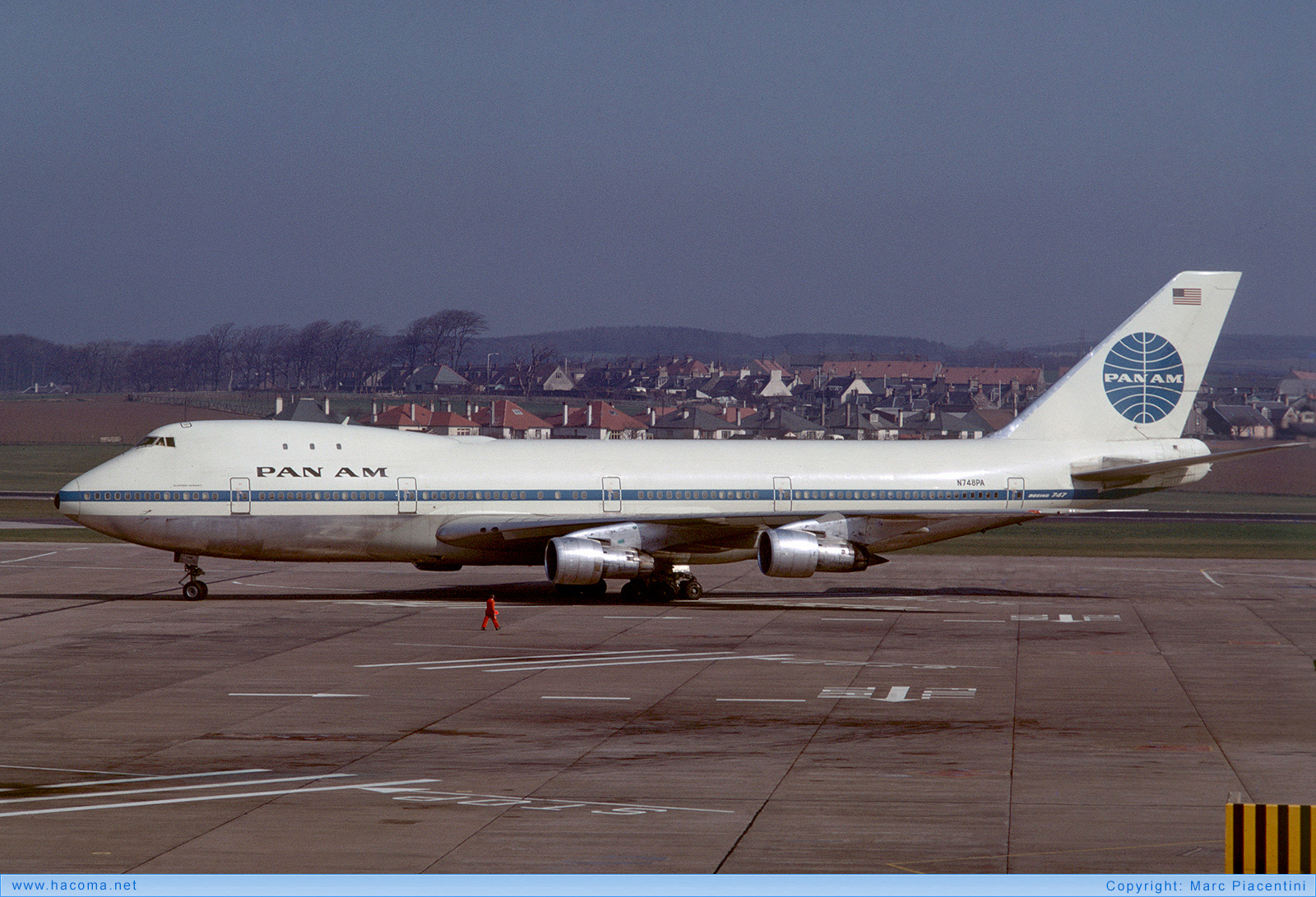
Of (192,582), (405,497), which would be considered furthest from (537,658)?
(192,582)

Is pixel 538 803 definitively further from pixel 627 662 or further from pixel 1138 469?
pixel 1138 469

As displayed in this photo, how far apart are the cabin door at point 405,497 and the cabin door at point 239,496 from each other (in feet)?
14.2

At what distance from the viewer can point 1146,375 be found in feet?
159

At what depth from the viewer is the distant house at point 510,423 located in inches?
5037

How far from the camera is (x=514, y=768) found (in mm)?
Result: 21359

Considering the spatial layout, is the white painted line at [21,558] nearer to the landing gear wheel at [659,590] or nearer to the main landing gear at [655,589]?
the main landing gear at [655,589]

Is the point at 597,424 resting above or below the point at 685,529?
above

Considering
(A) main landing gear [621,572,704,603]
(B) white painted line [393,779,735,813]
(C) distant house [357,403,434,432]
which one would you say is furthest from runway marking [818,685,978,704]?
(C) distant house [357,403,434,432]

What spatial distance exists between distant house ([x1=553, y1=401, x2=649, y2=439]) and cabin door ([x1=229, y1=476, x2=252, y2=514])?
267 ft

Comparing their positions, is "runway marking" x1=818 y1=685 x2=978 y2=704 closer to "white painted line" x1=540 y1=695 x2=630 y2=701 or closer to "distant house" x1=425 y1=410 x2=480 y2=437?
"white painted line" x1=540 y1=695 x2=630 y2=701

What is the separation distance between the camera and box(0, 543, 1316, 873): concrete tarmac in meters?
17.0

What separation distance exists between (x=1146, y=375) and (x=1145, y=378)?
115 mm

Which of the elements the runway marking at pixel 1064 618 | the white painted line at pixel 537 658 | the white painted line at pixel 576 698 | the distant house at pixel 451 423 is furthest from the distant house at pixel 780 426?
the white painted line at pixel 576 698

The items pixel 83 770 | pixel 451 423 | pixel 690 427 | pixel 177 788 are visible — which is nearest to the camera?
pixel 177 788
